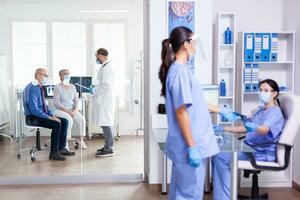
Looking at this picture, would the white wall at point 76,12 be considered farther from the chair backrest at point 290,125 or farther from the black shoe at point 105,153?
the chair backrest at point 290,125

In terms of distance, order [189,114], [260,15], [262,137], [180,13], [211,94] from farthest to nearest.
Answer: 1. [260,15]
2. [180,13]
3. [211,94]
4. [262,137]
5. [189,114]

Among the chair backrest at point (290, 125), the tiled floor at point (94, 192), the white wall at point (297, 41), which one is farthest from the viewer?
the white wall at point (297, 41)

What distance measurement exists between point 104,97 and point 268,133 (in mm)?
1956

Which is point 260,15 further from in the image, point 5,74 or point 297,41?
point 5,74

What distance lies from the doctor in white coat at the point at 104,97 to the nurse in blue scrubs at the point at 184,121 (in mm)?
1973

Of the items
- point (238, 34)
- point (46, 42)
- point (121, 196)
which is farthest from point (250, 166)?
point (46, 42)

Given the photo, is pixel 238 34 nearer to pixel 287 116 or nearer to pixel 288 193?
pixel 287 116

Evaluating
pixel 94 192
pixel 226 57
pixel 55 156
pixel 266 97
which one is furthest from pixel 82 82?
pixel 266 97

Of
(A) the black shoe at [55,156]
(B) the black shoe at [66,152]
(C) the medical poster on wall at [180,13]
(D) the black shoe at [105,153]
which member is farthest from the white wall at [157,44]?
(A) the black shoe at [55,156]

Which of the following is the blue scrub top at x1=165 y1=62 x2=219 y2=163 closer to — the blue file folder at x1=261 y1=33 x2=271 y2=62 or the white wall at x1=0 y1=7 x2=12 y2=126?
the blue file folder at x1=261 y1=33 x2=271 y2=62

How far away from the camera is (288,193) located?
4.05m

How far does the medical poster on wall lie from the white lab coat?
94 centimetres

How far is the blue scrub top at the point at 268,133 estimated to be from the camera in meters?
3.29

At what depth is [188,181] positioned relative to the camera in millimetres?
2480
